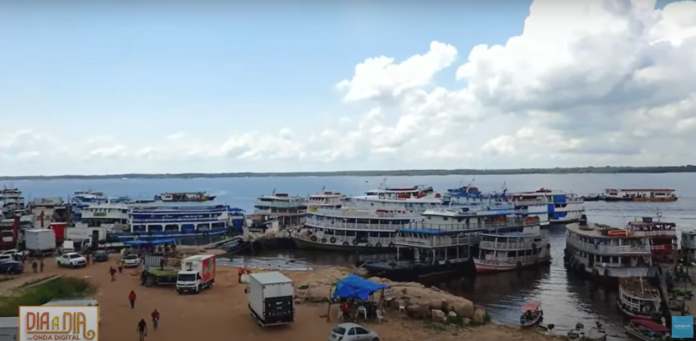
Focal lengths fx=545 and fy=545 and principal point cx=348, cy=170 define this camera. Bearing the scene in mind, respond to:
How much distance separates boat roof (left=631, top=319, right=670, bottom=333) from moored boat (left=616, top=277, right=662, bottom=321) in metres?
1.04

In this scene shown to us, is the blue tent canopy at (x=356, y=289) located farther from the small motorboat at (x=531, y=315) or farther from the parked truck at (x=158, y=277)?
the parked truck at (x=158, y=277)

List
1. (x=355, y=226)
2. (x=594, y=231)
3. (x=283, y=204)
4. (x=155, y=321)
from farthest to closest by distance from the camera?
(x=283, y=204), (x=355, y=226), (x=594, y=231), (x=155, y=321)

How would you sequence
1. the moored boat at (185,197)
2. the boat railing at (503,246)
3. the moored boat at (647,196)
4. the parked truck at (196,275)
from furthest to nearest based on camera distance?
the moored boat at (647,196), the moored boat at (185,197), the boat railing at (503,246), the parked truck at (196,275)

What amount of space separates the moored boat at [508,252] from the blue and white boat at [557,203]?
2822 centimetres

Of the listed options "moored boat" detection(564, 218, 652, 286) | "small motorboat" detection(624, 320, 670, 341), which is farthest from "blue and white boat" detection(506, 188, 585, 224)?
"small motorboat" detection(624, 320, 670, 341)

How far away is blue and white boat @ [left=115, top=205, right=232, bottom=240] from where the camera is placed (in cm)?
4869

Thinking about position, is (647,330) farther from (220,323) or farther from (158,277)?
(158,277)

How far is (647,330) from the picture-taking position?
20344 mm

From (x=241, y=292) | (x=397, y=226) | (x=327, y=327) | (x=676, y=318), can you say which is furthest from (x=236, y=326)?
(x=397, y=226)

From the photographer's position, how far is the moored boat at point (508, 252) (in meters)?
34.9

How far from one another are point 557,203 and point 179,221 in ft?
148

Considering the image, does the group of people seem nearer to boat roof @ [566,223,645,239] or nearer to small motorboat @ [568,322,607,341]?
small motorboat @ [568,322,607,341]

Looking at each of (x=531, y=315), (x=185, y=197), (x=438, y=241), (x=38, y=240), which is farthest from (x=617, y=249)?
(x=185, y=197)

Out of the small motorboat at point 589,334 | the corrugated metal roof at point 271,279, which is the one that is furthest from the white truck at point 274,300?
the small motorboat at point 589,334
